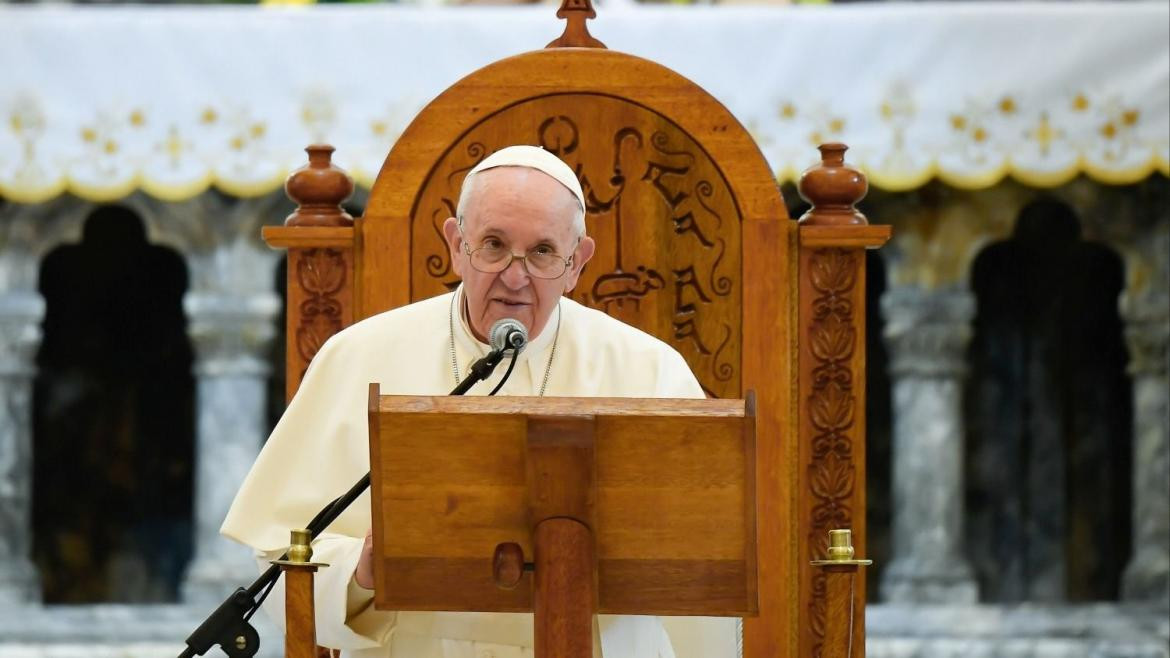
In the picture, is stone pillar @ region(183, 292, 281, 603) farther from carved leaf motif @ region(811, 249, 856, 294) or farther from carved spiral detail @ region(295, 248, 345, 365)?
carved leaf motif @ region(811, 249, 856, 294)

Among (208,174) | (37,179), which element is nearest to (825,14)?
(208,174)

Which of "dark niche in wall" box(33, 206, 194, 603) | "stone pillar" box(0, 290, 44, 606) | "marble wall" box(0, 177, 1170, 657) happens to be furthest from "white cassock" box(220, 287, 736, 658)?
"dark niche in wall" box(33, 206, 194, 603)

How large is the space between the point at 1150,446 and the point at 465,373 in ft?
9.84

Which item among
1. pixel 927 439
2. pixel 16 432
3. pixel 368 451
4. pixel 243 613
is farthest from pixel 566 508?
pixel 16 432

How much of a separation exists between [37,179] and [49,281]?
1.45m

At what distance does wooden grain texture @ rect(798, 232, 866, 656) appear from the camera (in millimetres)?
4922

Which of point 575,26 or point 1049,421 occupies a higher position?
point 575,26

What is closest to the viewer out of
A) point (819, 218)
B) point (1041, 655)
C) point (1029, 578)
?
point (819, 218)

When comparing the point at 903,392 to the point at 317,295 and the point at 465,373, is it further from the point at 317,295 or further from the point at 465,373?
the point at 465,373

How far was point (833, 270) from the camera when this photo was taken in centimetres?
493

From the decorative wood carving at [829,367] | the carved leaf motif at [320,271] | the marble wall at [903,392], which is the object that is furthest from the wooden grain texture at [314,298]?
the marble wall at [903,392]

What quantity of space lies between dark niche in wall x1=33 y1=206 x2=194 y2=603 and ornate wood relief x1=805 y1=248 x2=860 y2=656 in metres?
3.72

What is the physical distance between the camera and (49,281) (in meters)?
8.10

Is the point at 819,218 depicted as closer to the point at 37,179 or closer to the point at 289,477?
the point at 289,477
